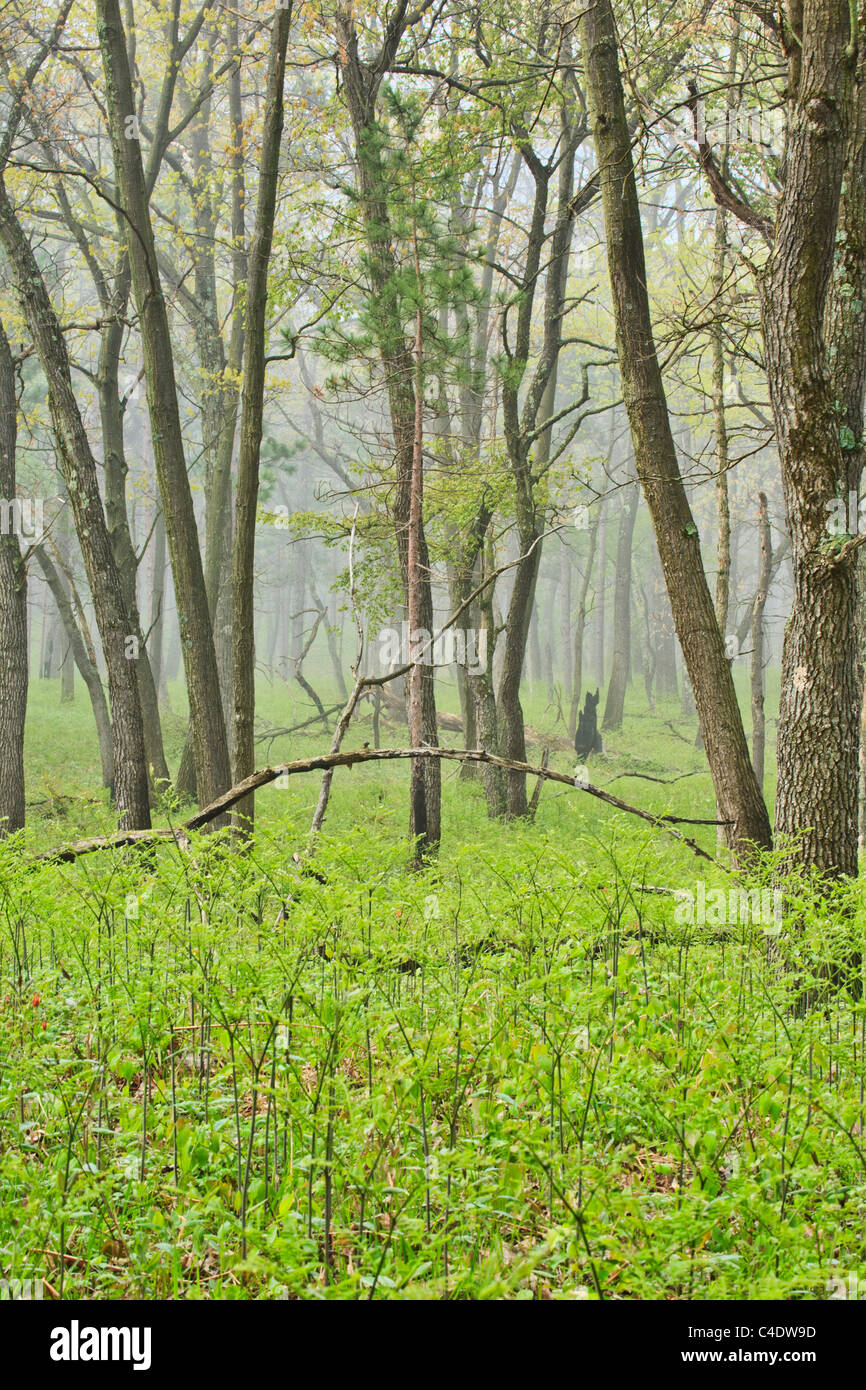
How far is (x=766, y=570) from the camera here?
1476 cm

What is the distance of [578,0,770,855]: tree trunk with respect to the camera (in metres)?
6.73

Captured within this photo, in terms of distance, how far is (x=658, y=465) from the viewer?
6.78 metres

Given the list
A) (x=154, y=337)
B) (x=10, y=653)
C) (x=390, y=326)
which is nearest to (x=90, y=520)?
(x=154, y=337)

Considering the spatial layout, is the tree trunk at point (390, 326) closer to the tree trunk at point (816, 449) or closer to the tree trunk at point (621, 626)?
the tree trunk at point (816, 449)

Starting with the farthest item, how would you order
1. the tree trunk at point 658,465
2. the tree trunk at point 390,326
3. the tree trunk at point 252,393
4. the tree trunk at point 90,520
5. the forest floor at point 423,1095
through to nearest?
the tree trunk at point 390,326
the tree trunk at point 90,520
the tree trunk at point 252,393
the tree trunk at point 658,465
the forest floor at point 423,1095

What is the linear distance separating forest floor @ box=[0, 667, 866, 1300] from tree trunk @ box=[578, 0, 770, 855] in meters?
2.14

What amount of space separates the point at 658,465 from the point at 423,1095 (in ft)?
17.2

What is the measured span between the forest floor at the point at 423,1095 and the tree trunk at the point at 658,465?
7.03ft

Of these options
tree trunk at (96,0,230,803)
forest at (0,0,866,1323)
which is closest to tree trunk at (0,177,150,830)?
forest at (0,0,866,1323)

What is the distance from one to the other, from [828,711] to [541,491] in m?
7.50

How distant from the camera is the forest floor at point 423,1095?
2389 millimetres

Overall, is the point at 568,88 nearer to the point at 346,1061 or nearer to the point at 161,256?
the point at 161,256

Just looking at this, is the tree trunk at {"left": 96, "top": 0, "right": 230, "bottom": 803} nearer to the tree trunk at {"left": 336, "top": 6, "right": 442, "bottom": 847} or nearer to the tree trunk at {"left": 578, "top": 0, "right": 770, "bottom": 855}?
the tree trunk at {"left": 336, "top": 6, "right": 442, "bottom": 847}

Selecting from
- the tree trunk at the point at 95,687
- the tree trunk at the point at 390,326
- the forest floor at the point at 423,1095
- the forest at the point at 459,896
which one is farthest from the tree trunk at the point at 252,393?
the tree trunk at the point at 95,687
